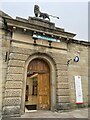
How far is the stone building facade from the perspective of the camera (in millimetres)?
6629

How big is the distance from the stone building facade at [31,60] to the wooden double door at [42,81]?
0.23 m

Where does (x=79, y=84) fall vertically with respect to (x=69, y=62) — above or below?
below

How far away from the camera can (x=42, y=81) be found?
26.2 ft

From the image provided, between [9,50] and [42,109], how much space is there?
12.3ft

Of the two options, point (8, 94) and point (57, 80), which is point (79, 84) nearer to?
point (57, 80)

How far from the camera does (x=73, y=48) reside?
362 inches

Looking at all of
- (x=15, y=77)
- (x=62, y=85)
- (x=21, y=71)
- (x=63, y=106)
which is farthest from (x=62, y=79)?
(x=15, y=77)

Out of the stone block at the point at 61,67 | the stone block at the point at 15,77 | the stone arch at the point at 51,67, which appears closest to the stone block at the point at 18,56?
the stone arch at the point at 51,67

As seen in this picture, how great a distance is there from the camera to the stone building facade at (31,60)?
6.63 metres

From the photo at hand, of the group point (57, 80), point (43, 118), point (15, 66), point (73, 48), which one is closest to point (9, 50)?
point (15, 66)

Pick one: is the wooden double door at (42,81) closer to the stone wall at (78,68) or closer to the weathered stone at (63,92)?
the weathered stone at (63,92)

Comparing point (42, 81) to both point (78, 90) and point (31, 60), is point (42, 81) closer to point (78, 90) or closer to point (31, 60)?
point (31, 60)

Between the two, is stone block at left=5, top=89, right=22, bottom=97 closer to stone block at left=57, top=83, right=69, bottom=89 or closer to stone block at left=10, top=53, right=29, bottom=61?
stone block at left=10, top=53, right=29, bottom=61

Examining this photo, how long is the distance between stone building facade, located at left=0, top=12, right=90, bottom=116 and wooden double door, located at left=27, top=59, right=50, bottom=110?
23 cm
